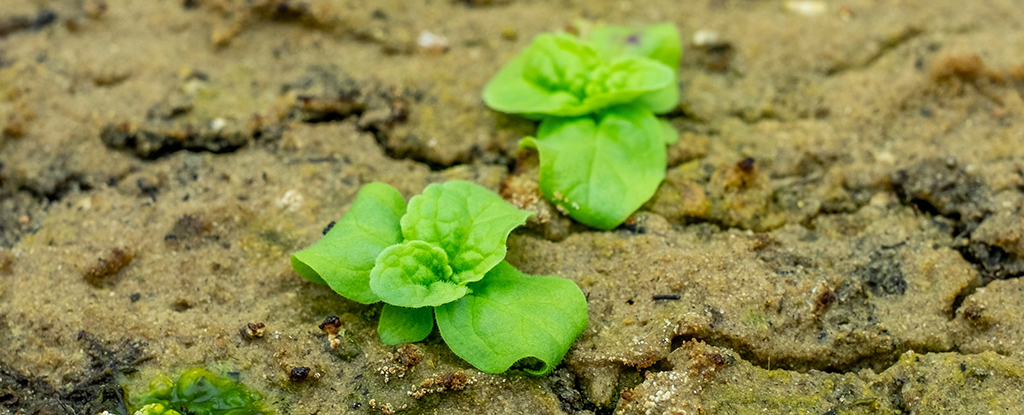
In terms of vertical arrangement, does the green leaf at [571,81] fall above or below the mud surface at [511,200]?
above

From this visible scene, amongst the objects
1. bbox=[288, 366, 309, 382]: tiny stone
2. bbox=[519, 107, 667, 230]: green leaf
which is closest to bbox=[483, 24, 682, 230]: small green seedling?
bbox=[519, 107, 667, 230]: green leaf

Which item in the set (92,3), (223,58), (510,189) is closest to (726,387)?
(510,189)

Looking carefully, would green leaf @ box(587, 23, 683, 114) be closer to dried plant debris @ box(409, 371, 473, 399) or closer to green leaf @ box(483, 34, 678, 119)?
green leaf @ box(483, 34, 678, 119)

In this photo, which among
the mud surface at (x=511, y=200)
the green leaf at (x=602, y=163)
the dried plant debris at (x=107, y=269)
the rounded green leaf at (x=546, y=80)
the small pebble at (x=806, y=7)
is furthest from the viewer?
the small pebble at (x=806, y=7)

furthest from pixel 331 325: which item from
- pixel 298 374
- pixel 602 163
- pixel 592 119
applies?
pixel 592 119

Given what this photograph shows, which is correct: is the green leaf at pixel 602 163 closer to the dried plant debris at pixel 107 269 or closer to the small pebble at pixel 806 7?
the small pebble at pixel 806 7

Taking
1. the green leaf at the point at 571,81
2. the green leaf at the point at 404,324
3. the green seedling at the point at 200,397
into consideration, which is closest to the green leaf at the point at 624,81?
the green leaf at the point at 571,81

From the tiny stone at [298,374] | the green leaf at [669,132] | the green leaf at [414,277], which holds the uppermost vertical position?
the green leaf at [414,277]
